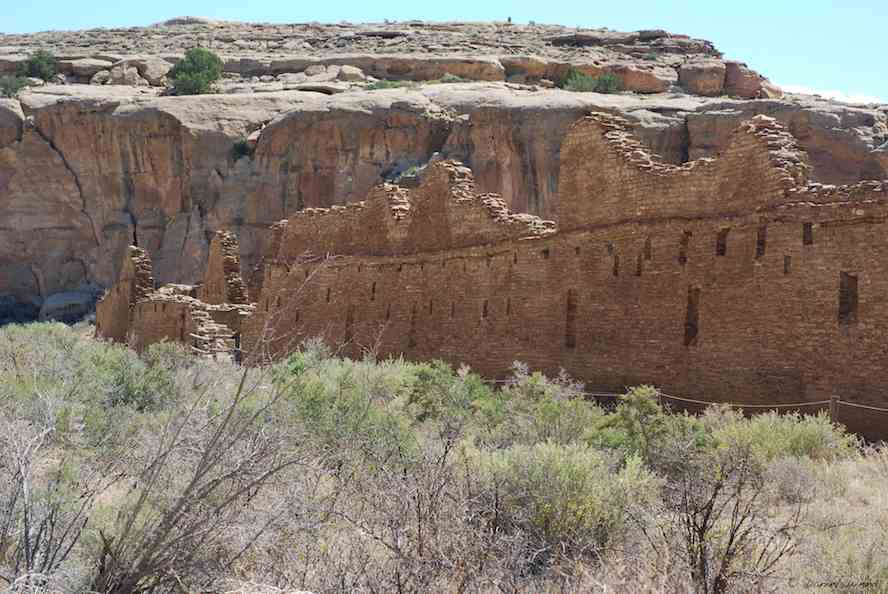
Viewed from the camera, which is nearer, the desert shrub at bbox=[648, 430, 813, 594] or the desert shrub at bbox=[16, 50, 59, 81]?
the desert shrub at bbox=[648, 430, 813, 594]

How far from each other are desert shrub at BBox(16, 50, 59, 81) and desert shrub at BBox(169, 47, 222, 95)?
22.5ft

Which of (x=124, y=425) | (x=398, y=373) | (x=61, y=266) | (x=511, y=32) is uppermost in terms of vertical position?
(x=511, y=32)

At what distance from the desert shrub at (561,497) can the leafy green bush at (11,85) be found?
4524 centimetres

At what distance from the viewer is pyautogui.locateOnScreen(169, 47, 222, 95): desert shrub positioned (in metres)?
51.2

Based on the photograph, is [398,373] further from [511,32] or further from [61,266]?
[511,32]

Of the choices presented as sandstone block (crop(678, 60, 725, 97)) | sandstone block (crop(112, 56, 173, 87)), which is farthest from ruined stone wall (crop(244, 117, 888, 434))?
sandstone block (crop(112, 56, 173, 87))

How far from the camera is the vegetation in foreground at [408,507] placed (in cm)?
627

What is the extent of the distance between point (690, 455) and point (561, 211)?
915 centimetres

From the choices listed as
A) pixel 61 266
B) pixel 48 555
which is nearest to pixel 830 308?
pixel 48 555

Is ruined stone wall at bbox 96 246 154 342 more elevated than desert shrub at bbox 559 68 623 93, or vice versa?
desert shrub at bbox 559 68 623 93

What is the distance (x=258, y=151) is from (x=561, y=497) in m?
34.5

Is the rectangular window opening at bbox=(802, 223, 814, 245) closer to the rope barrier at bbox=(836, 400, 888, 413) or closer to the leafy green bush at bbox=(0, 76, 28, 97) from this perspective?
the rope barrier at bbox=(836, 400, 888, 413)

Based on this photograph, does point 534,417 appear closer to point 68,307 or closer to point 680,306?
point 680,306

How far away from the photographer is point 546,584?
6555mm
